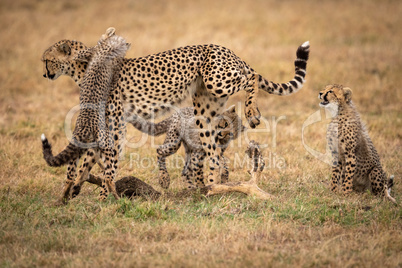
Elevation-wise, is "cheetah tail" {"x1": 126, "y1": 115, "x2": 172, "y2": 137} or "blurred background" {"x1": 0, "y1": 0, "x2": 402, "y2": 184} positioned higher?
"blurred background" {"x1": 0, "y1": 0, "x2": 402, "y2": 184}

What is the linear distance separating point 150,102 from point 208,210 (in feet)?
4.27

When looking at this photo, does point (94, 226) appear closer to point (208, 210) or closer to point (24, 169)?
point (208, 210)

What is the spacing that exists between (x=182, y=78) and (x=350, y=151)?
1.91 m

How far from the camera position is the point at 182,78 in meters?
5.66

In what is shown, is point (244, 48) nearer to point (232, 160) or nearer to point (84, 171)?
point (232, 160)

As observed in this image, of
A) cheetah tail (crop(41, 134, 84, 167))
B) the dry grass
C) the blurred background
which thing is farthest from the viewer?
the blurred background

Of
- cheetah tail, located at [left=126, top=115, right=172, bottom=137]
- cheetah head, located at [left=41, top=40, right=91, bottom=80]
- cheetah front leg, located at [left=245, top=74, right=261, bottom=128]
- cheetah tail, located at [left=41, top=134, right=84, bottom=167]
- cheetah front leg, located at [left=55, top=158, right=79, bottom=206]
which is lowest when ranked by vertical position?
cheetah front leg, located at [left=55, top=158, right=79, bottom=206]

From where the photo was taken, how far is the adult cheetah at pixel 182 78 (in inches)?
221

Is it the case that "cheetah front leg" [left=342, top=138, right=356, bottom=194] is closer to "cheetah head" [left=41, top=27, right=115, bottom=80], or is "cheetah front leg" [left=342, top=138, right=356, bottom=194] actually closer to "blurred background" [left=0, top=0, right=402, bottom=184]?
"blurred background" [left=0, top=0, right=402, bottom=184]

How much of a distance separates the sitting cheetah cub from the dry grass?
21cm

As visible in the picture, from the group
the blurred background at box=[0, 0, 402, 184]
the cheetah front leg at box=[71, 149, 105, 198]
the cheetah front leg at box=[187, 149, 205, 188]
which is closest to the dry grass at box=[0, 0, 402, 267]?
the blurred background at box=[0, 0, 402, 184]

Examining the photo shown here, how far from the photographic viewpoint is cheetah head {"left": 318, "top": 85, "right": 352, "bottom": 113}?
6.04 metres

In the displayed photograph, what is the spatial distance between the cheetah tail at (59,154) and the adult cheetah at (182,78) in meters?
0.69

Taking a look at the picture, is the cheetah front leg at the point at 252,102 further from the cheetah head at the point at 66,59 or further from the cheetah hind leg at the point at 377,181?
the cheetah head at the point at 66,59
